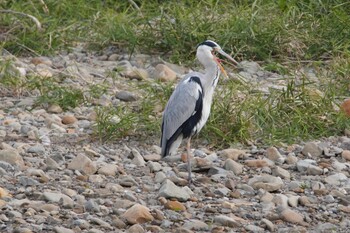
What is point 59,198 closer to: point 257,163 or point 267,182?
point 267,182

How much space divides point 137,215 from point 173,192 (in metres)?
0.47

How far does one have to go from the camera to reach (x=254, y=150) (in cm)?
719

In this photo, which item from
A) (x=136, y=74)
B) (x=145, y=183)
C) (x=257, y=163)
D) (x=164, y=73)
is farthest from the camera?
(x=136, y=74)

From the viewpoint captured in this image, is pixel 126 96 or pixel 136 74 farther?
pixel 136 74

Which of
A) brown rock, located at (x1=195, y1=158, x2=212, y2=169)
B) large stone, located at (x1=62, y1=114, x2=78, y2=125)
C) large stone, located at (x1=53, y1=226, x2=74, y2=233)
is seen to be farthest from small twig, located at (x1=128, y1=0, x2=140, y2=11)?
large stone, located at (x1=53, y1=226, x2=74, y2=233)

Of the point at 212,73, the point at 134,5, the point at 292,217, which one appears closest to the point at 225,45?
the point at 134,5

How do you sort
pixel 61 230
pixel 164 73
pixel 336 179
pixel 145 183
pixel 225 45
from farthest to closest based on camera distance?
pixel 225 45 < pixel 164 73 < pixel 336 179 < pixel 145 183 < pixel 61 230

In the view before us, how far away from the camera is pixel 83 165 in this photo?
664 centimetres

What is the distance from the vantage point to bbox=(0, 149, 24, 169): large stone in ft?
21.8

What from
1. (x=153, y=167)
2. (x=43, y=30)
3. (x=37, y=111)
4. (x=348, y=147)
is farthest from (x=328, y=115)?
(x=43, y=30)

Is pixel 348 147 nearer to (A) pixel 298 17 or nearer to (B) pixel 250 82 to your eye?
(B) pixel 250 82

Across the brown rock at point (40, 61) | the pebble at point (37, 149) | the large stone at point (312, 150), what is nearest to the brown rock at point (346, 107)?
the large stone at point (312, 150)

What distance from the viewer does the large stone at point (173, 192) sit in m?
6.14

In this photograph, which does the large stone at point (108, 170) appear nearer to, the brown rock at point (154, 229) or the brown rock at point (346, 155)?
the brown rock at point (154, 229)
